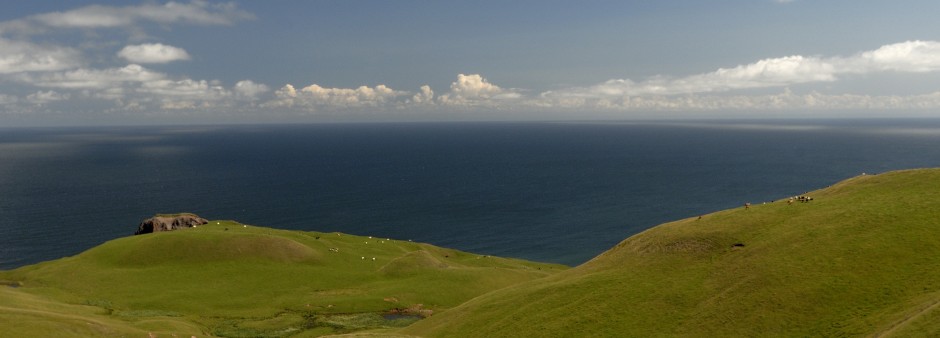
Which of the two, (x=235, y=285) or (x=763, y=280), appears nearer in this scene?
(x=763, y=280)

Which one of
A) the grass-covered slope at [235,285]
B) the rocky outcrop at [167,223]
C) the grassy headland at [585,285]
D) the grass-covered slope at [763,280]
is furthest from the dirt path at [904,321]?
the rocky outcrop at [167,223]

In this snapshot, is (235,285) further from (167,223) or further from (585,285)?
(585,285)

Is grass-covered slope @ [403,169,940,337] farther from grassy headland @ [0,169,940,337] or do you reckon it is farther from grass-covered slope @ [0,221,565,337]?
grass-covered slope @ [0,221,565,337]

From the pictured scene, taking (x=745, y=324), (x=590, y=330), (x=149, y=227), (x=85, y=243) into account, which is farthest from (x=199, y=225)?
(x=745, y=324)

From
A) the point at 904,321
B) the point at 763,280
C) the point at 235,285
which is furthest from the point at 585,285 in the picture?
the point at 235,285

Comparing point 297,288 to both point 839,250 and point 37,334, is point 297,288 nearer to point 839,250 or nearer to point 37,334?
point 37,334

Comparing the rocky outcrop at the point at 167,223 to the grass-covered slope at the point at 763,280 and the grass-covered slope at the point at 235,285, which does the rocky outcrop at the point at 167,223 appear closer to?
the grass-covered slope at the point at 235,285
